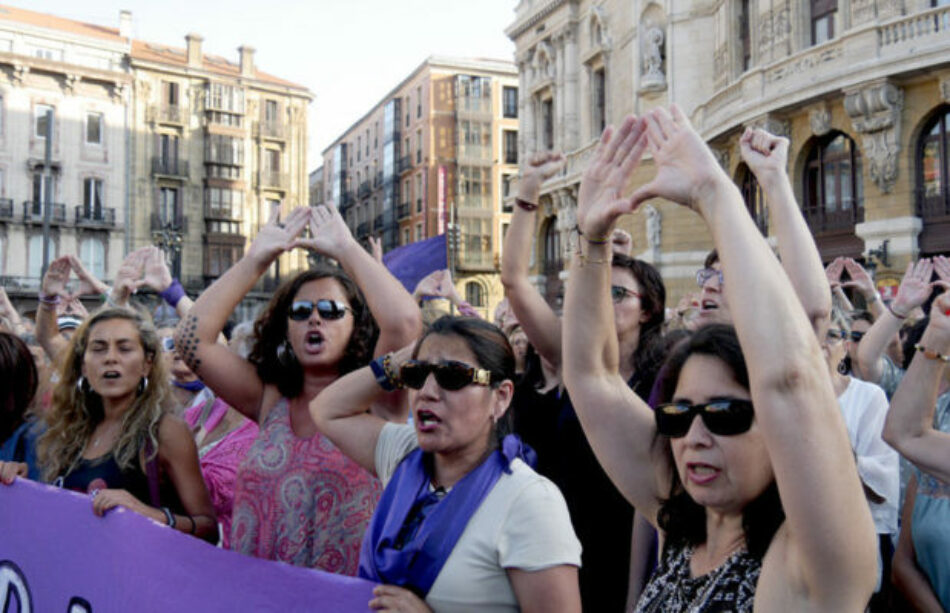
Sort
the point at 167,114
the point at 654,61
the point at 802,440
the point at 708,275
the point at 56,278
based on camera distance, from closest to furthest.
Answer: the point at 802,440 < the point at 708,275 < the point at 56,278 < the point at 654,61 < the point at 167,114

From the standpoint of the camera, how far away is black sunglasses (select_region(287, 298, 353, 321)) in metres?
3.14

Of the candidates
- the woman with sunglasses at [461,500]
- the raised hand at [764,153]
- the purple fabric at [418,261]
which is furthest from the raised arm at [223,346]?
the purple fabric at [418,261]

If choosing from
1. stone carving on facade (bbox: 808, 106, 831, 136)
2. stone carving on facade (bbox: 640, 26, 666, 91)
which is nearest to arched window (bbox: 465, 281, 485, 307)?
stone carving on facade (bbox: 640, 26, 666, 91)

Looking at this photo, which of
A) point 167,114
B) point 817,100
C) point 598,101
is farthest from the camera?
point 167,114

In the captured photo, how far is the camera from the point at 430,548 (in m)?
2.15

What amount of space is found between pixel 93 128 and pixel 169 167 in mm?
4298

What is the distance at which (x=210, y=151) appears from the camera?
152 ft

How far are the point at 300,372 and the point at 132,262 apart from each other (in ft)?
7.03

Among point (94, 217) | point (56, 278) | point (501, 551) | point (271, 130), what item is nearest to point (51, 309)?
point (56, 278)

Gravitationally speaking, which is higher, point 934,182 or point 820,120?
point 820,120

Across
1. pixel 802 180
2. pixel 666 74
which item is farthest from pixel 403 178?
pixel 802 180

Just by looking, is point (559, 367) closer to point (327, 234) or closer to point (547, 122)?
point (327, 234)

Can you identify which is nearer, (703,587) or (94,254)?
(703,587)

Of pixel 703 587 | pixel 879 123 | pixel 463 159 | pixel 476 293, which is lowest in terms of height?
pixel 703 587
